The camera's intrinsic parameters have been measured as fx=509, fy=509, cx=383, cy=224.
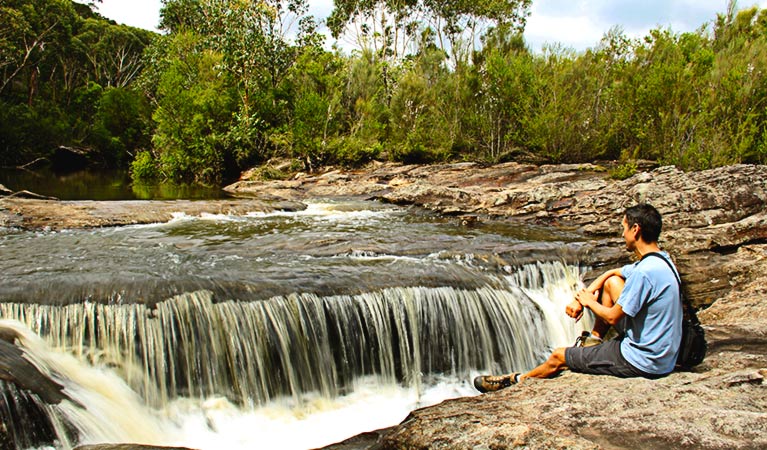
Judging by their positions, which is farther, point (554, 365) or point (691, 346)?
point (554, 365)

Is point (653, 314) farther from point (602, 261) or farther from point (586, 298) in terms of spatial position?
point (602, 261)

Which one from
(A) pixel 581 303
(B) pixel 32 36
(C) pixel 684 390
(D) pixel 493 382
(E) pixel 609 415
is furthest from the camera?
(B) pixel 32 36

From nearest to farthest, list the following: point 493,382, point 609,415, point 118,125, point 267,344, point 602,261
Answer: point 609,415, point 493,382, point 267,344, point 602,261, point 118,125

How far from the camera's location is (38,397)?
4.01 m

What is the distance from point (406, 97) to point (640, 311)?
66.0 feet

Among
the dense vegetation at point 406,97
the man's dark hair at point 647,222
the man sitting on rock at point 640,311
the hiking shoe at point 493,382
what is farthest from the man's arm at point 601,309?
the dense vegetation at point 406,97

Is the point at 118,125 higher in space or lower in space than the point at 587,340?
higher

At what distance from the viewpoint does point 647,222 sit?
158 inches

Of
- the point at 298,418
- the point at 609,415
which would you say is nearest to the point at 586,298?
the point at 609,415

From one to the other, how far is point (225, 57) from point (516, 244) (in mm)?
20080

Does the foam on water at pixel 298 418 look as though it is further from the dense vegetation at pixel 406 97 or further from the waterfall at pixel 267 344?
the dense vegetation at pixel 406 97

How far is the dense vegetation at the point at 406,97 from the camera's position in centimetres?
1505

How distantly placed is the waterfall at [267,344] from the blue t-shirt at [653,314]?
2.76 m

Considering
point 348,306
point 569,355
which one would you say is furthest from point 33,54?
point 569,355
